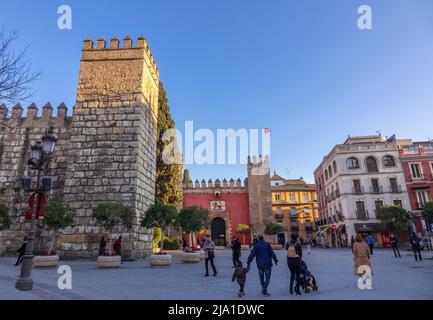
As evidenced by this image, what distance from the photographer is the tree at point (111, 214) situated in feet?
35.5

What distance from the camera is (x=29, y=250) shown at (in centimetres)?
638

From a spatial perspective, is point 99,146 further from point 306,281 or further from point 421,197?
point 421,197

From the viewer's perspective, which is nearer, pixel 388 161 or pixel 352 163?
pixel 388 161

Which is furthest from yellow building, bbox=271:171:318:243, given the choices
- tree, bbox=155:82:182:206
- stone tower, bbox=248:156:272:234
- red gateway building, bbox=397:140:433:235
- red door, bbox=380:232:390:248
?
tree, bbox=155:82:182:206

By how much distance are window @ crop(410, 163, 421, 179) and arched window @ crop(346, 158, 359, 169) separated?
5.24 m

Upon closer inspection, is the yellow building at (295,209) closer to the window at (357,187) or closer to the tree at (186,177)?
the window at (357,187)

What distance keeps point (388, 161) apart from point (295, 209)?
1716cm

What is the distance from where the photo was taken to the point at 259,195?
29.7 metres

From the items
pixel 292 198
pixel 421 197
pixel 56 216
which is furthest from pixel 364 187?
pixel 56 216

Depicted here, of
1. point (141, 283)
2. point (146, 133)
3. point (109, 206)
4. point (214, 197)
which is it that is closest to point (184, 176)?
point (214, 197)

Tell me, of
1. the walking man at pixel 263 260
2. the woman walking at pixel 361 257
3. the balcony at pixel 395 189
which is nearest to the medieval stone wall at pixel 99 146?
the walking man at pixel 263 260

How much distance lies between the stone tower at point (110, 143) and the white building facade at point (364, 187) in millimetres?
22829
